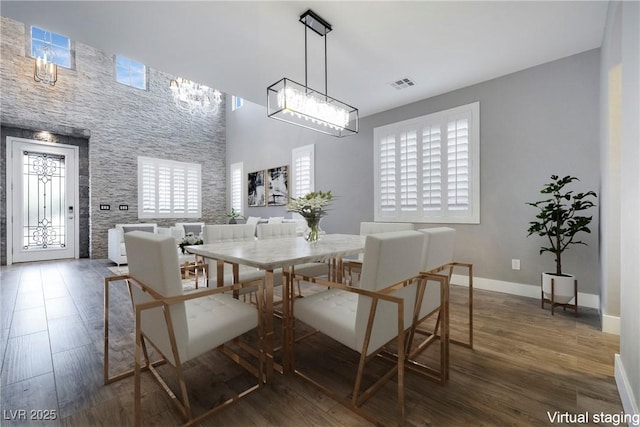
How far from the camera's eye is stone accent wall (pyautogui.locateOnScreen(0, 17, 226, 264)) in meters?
5.27

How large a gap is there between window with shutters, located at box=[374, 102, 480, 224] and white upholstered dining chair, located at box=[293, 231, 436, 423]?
251 centimetres

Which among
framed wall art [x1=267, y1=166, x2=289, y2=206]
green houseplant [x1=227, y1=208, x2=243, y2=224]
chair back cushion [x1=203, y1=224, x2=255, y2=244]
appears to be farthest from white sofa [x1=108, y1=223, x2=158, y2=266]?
chair back cushion [x1=203, y1=224, x2=255, y2=244]

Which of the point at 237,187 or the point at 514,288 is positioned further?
the point at 237,187

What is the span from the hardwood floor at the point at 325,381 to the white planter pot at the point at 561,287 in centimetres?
17

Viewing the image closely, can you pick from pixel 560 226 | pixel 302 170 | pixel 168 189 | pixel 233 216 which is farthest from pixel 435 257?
pixel 168 189

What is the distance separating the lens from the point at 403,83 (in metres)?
3.62

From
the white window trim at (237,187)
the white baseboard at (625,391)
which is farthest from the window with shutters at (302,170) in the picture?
the white baseboard at (625,391)

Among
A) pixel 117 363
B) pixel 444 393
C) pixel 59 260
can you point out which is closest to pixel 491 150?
pixel 444 393

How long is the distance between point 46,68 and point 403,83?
6755mm

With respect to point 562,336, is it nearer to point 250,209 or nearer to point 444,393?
point 444,393

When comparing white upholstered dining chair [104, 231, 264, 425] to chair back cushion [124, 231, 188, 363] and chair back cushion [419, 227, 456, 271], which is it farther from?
chair back cushion [419, 227, 456, 271]

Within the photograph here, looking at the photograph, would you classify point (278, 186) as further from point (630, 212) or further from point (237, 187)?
point (630, 212)

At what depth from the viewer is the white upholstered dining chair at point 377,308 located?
1.29 m

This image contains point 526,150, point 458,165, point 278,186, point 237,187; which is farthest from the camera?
point 237,187
